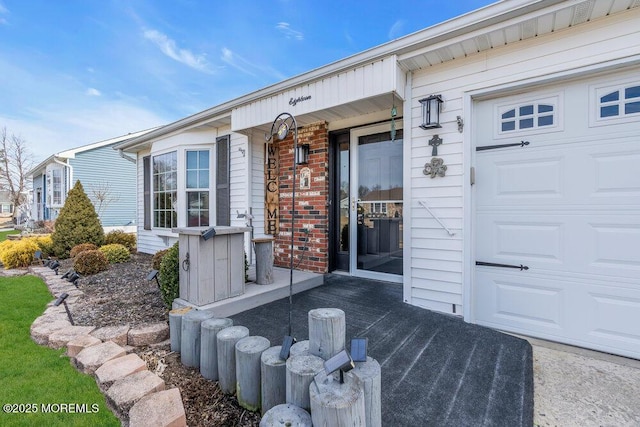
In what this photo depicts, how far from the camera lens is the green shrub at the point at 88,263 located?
15.0 ft

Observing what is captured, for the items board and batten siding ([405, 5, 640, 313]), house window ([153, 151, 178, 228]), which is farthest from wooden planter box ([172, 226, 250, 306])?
house window ([153, 151, 178, 228])

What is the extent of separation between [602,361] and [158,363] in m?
3.27

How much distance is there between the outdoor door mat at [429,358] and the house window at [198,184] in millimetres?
2990

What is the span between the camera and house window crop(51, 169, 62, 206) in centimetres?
1281

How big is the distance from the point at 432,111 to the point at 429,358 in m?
2.22

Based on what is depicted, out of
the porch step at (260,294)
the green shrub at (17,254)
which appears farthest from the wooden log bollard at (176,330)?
the green shrub at (17,254)

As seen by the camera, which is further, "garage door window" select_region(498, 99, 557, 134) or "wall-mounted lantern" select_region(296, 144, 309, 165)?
"wall-mounted lantern" select_region(296, 144, 309, 165)

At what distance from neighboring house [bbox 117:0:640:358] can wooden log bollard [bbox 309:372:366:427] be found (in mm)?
2116

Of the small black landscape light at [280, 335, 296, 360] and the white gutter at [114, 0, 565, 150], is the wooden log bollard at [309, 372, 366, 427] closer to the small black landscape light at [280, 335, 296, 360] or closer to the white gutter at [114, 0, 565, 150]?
the small black landscape light at [280, 335, 296, 360]

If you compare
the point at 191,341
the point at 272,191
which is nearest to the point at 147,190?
the point at 272,191

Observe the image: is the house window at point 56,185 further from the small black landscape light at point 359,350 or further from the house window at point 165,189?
the small black landscape light at point 359,350

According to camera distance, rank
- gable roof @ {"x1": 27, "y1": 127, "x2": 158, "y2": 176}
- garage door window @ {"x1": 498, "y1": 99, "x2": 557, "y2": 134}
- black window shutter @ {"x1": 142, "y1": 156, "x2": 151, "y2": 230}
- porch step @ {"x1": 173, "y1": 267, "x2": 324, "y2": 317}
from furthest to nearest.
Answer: gable roof @ {"x1": 27, "y1": 127, "x2": 158, "y2": 176} → black window shutter @ {"x1": 142, "y1": 156, "x2": 151, "y2": 230} → porch step @ {"x1": 173, "y1": 267, "x2": 324, "y2": 317} → garage door window @ {"x1": 498, "y1": 99, "x2": 557, "y2": 134}

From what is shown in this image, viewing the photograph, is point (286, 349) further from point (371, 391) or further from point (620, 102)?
point (620, 102)

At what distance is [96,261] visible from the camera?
184 inches
